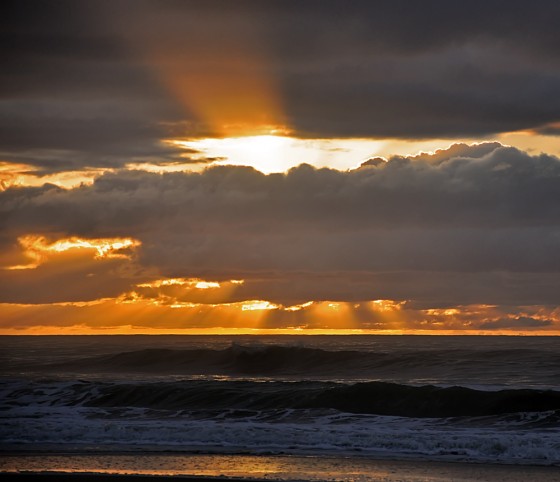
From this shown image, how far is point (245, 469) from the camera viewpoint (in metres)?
22.1

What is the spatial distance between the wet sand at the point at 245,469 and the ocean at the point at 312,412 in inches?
41.1

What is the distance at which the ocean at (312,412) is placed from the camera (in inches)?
1014

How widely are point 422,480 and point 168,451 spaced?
805cm

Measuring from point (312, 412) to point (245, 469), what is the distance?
1244 cm

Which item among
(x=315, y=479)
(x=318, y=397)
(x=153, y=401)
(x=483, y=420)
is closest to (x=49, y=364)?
(x=153, y=401)

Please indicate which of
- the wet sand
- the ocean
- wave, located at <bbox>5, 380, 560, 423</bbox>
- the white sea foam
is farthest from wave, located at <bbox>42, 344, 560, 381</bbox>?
the wet sand

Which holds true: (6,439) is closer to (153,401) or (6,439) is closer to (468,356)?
(153,401)

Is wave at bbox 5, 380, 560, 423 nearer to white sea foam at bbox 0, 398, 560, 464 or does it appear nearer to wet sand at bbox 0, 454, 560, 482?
white sea foam at bbox 0, 398, 560, 464

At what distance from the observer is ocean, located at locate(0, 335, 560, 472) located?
84.5 ft

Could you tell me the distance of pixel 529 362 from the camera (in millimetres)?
56969

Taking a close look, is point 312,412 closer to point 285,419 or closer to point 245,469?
point 285,419

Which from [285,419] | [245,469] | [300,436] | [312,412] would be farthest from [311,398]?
[245,469]

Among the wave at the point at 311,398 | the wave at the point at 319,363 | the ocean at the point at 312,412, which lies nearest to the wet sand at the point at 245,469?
the ocean at the point at 312,412

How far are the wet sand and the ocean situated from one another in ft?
3.42
